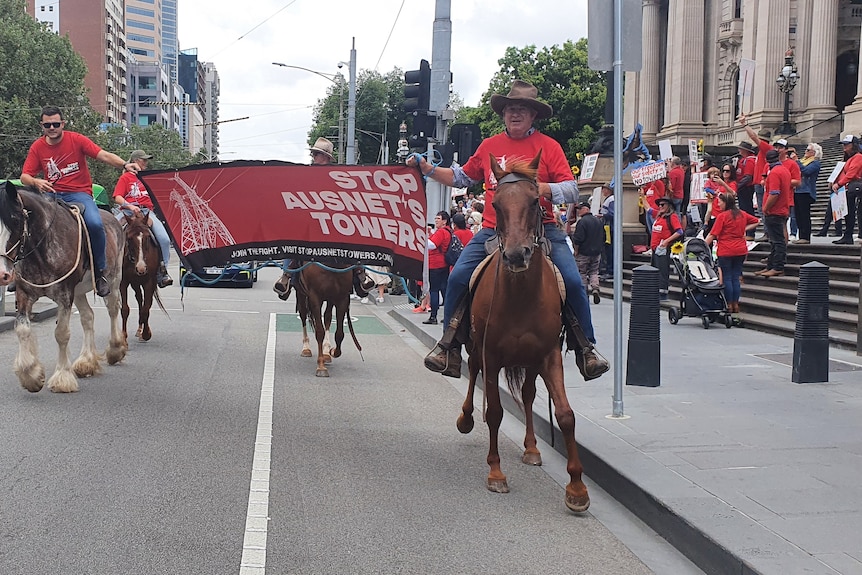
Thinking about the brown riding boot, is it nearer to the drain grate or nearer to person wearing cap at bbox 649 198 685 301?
the drain grate

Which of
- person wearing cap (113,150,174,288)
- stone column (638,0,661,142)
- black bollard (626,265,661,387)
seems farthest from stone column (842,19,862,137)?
person wearing cap (113,150,174,288)

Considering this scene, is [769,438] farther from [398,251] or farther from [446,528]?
[398,251]

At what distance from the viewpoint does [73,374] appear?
9.91 metres

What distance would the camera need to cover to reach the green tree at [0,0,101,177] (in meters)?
54.0

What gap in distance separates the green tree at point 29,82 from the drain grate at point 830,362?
4949cm

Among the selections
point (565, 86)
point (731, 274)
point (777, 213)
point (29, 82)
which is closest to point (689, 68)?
point (565, 86)

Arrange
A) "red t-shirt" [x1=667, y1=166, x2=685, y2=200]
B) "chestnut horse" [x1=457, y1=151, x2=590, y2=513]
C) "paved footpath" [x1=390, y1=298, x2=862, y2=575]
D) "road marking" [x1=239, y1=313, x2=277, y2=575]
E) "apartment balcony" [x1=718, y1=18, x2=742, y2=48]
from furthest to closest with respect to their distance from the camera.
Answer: "apartment balcony" [x1=718, y1=18, x2=742, y2=48] < "red t-shirt" [x1=667, y1=166, x2=685, y2=200] < "chestnut horse" [x1=457, y1=151, x2=590, y2=513] < "paved footpath" [x1=390, y1=298, x2=862, y2=575] < "road marking" [x1=239, y1=313, x2=277, y2=575]

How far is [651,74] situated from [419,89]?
37.5m

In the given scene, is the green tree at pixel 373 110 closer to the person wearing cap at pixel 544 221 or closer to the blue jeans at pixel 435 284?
the blue jeans at pixel 435 284

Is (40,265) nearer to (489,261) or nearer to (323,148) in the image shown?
(323,148)

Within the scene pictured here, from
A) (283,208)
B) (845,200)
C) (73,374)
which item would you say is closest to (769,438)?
(283,208)

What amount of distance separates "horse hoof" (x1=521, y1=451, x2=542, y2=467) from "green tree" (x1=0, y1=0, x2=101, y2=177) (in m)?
51.8

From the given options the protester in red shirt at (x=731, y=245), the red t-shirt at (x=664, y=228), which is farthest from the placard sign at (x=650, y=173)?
the protester in red shirt at (x=731, y=245)

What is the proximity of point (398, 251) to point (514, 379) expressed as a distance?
2427mm
